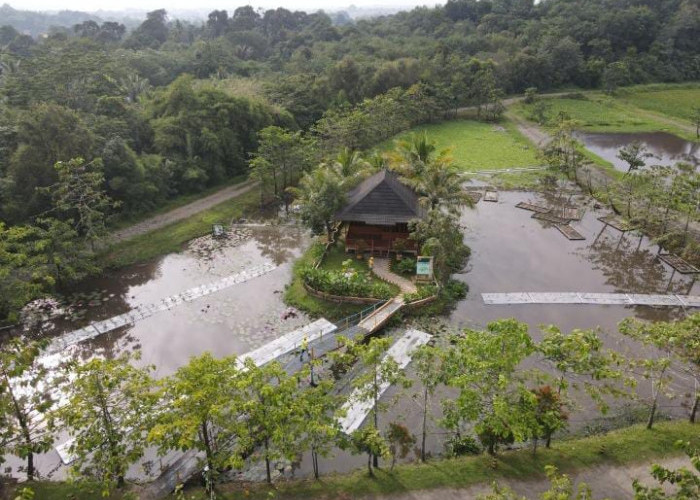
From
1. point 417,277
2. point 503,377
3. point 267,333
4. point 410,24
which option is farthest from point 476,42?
point 503,377

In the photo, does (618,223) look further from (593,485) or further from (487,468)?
(487,468)

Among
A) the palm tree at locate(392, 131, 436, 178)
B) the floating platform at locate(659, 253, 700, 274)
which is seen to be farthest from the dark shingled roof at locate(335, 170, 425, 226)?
the floating platform at locate(659, 253, 700, 274)

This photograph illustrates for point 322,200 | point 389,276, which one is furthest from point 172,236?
point 389,276

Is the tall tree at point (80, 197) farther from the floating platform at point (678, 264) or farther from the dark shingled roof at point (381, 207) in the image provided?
the floating platform at point (678, 264)

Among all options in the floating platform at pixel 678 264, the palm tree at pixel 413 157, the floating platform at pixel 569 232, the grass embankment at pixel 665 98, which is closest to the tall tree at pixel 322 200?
the palm tree at pixel 413 157

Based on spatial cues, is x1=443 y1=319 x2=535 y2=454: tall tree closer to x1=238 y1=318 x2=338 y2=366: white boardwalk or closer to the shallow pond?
the shallow pond

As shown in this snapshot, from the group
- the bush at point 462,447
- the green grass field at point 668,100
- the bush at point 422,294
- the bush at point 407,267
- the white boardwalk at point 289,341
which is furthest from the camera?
the green grass field at point 668,100

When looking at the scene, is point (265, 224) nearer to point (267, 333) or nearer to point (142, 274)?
point (142, 274)
